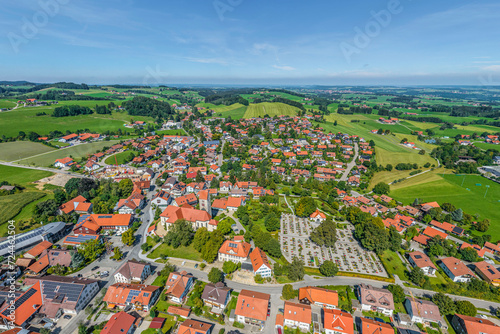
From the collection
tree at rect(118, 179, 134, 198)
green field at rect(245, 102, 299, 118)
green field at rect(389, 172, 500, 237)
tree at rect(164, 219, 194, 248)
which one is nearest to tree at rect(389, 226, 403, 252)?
green field at rect(389, 172, 500, 237)

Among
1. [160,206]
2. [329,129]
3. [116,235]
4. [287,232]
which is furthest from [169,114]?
[287,232]

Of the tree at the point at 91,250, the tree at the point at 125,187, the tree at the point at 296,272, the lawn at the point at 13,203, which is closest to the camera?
the tree at the point at 296,272

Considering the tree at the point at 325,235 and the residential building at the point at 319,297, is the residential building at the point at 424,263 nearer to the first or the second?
the tree at the point at 325,235

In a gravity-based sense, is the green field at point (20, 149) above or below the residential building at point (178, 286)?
above

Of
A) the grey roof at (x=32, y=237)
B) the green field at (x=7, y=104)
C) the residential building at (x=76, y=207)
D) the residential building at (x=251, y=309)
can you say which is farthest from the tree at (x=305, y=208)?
the green field at (x=7, y=104)

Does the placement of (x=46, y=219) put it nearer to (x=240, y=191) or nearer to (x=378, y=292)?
(x=240, y=191)

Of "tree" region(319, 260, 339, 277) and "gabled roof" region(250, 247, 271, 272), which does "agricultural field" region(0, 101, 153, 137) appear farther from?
"tree" region(319, 260, 339, 277)
